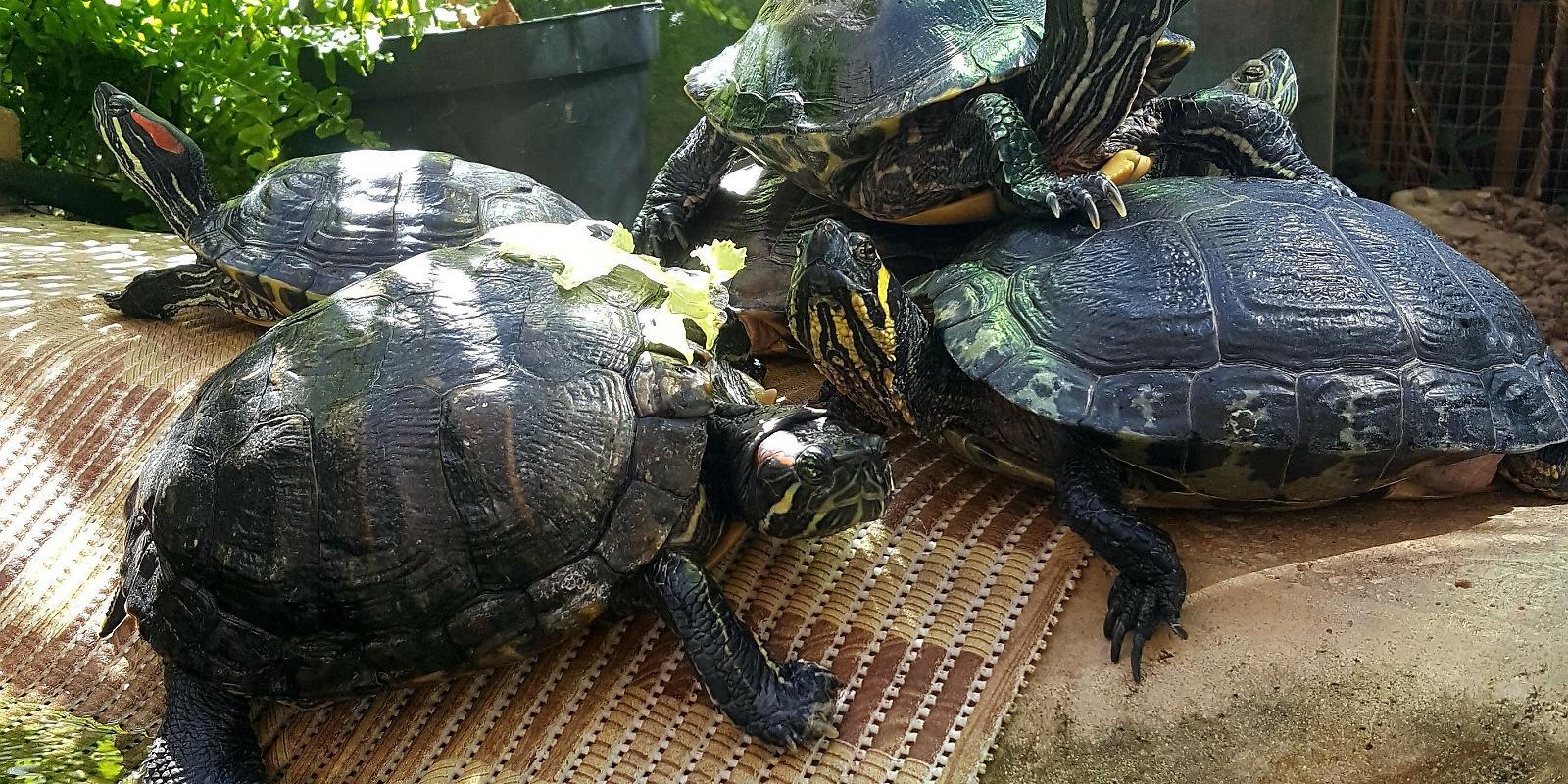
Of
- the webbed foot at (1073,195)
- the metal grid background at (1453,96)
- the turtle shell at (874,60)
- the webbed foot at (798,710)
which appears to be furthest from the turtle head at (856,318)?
the metal grid background at (1453,96)

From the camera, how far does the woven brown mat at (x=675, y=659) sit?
1807mm

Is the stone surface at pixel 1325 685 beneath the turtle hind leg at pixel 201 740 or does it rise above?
beneath

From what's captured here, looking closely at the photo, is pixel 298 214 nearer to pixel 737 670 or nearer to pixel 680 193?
pixel 680 193

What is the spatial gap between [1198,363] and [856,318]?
0.66 metres

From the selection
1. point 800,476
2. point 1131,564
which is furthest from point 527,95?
point 1131,564

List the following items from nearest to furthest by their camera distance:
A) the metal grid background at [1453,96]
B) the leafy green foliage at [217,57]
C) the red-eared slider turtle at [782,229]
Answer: the red-eared slider turtle at [782,229], the leafy green foliage at [217,57], the metal grid background at [1453,96]

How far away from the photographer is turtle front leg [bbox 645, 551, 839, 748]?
177 cm

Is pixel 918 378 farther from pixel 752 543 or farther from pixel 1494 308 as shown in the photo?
pixel 1494 308

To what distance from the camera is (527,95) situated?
13.3 feet

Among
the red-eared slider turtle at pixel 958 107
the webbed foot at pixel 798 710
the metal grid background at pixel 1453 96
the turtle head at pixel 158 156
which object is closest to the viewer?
the webbed foot at pixel 798 710

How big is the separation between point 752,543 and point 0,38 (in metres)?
3.68

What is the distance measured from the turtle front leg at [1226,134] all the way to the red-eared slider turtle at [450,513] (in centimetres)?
149

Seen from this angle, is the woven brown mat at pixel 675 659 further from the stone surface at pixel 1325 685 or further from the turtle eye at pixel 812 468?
the turtle eye at pixel 812 468

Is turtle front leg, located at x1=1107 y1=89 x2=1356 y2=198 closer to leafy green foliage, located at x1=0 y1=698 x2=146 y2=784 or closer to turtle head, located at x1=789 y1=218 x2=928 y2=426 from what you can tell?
turtle head, located at x1=789 y1=218 x2=928 y2=426
